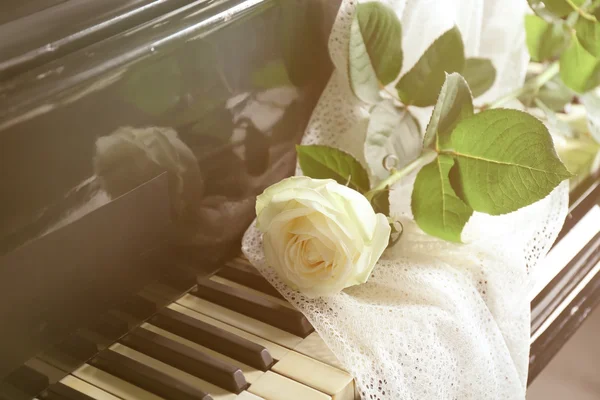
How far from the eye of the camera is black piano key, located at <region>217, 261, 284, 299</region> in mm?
821

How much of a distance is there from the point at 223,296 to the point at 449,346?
25cm

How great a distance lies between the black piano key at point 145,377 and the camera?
0.67 m

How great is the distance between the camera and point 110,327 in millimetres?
756

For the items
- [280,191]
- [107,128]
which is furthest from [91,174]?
[280,191]

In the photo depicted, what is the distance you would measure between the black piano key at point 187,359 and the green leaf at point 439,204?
28cm

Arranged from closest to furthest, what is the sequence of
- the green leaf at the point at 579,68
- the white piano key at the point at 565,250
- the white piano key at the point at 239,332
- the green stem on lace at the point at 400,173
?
the white piano key at the point at 239,332 → the green stem on lace at the point at 400,173 → the white piano key at the point at 565,250 → the green leaf at the point at 579,68

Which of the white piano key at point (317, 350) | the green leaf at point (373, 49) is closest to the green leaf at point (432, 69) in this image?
the green leaf at point (373, 49)

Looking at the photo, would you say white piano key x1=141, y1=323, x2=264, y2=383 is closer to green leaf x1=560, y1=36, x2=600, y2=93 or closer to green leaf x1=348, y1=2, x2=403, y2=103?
green leaf x1=348, y1=2, x2=403, y2=103

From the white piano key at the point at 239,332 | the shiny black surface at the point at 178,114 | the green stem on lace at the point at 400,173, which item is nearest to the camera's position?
the shiny black surface at the point at 178,114

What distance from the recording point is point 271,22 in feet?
2.69

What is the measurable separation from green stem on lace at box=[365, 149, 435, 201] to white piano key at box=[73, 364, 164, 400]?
32 cm

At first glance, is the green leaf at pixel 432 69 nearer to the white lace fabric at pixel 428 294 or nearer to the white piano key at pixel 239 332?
the white lace fabric at pixel 428 294

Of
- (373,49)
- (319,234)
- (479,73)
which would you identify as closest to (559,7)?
(479,73)

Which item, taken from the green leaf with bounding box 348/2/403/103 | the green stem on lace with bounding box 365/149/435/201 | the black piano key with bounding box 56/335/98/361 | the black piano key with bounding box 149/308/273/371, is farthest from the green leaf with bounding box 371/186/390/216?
the black piano key with bounding box 56/335/98/361
